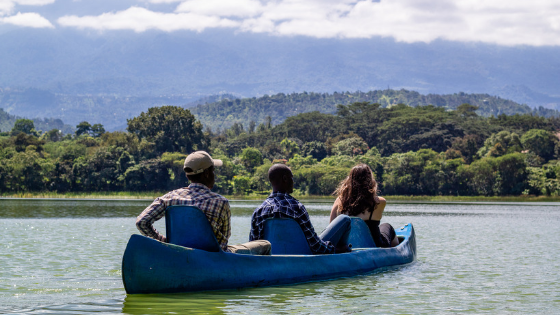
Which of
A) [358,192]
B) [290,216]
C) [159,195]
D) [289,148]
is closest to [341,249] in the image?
[358,192]

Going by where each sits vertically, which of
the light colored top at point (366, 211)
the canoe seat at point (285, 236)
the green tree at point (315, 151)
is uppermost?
the green tree at point (315, 151)

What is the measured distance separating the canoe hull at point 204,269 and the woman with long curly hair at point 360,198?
1.02 m

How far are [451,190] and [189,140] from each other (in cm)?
3380

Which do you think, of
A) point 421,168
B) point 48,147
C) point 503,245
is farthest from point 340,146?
point 503,245

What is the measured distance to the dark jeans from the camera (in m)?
10.2

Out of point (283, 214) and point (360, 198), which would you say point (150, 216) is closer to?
point (283, 214)

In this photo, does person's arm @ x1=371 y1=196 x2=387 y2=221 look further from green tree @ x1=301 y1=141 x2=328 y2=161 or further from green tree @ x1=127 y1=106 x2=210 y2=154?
green tree @ x1=301 y1=141 x2=328 y2=161

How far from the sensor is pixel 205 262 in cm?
846

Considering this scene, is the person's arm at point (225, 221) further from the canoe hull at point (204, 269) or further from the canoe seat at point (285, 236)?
the canoe seat at point (285, 236)

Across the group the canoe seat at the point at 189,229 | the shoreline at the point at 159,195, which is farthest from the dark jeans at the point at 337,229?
the shoreline at the point at 159,195

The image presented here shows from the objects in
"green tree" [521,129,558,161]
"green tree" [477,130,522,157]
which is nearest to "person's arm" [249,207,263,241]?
"green tree" [477,130,522,157]

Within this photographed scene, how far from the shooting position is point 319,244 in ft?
32.8

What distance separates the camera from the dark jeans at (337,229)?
1023 centimetres

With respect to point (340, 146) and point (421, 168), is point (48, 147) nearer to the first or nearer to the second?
point (340, 146)
